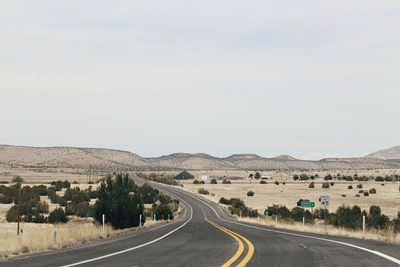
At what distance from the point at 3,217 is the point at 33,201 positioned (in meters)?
11.4

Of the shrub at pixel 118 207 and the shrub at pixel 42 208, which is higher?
the shrub at pixel 118 207

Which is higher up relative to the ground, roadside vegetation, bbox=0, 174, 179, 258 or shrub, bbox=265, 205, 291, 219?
roadside vegetation, bbox=0, 174, 179, 258

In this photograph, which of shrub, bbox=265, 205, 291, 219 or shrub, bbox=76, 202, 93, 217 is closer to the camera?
shrub, bbox=265, 205, 291, 219

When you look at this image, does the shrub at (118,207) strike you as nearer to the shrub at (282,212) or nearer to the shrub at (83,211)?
the shrub at (282,212)

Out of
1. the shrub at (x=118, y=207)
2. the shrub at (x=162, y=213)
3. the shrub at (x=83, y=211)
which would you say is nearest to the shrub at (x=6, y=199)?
the shrub at (x=83, y=211)

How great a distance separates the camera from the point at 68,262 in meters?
12.9

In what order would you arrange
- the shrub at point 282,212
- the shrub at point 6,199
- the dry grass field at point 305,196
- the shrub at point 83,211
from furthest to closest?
the dry grass field at point 305,196 → the shrub at point 6,199 → the shrub at point 83,211 → the shrub at point 282,212

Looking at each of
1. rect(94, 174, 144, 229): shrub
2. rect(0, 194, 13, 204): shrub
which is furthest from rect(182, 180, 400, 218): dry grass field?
rect(94, 174, 144, 229): shrub

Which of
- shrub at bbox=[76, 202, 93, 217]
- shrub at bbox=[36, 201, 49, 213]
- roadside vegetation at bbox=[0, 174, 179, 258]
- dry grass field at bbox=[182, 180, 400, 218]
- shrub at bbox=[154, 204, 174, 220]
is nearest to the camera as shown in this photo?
roadside vegetation at bbox=[0, 174, 179, 258]

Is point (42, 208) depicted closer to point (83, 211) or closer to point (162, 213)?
point (83, 211)

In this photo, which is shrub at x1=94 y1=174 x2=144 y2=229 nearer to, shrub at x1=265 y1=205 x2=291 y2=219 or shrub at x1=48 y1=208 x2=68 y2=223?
shrub at x1=48 y1=208 x2=68 y2=223

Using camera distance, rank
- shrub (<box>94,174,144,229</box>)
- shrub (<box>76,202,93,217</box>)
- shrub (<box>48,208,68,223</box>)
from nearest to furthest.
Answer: shrub (<box>94,174,144,229</box>), shrub (<box>48,208,68,223</box>), shrub (<box>76,202,93,217</box>)

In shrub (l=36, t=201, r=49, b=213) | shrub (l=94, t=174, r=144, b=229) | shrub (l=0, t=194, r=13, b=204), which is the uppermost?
shrub (l=94, t=174, r=144, b=229)

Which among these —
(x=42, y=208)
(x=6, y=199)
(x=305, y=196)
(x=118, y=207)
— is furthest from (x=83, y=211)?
(x=305, y=196)
